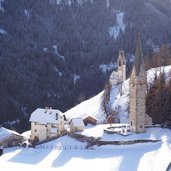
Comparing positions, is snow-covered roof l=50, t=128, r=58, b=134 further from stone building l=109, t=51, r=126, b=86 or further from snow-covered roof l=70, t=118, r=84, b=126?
stone building l=109, t=51, r=126, b=86

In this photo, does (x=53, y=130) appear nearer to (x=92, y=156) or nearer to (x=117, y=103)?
(x=92, y=156)

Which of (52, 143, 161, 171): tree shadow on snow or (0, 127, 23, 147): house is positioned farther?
(0, 127, 23, 147): house

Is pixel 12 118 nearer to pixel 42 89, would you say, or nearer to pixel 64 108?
pixel 64 108

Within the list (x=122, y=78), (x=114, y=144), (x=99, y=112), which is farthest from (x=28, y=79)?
(x=114, y=144)

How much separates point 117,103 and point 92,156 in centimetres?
2871

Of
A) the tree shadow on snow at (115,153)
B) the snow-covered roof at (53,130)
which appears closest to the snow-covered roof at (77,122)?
the snow-covered roof at (53,130)

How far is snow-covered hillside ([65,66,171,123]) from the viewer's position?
3442 inches

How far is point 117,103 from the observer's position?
91188 millimetres

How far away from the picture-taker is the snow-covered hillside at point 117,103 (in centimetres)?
8743

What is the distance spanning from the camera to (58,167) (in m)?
59.6

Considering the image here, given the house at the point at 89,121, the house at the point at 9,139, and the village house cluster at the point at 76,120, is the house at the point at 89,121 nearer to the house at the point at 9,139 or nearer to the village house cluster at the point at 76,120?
the village house cluster at the point at 76,120

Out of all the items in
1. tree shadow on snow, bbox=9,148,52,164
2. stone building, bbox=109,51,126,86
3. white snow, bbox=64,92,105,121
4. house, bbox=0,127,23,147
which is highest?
stone building, bbox=109,51,126,86

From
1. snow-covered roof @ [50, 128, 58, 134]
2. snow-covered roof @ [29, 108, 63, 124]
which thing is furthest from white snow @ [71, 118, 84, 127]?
snow-covered roof @ [50, 128, 58, 134]

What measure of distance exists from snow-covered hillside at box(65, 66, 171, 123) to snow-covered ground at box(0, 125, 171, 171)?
564 inches
